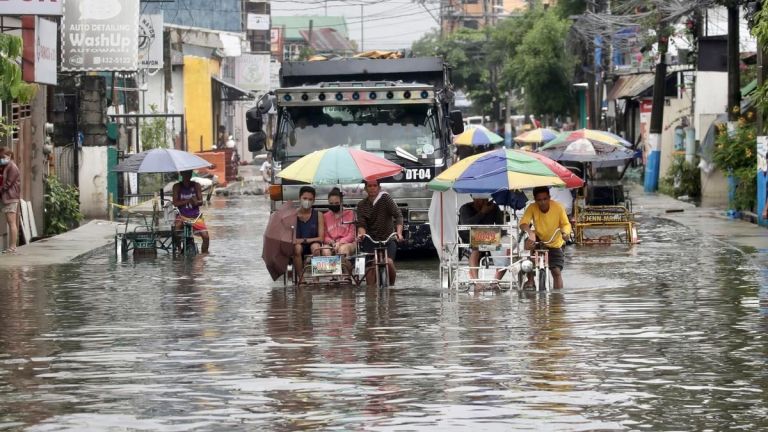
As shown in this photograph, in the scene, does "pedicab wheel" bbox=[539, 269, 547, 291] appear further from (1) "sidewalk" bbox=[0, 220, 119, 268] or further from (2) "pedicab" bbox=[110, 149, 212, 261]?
(1) "sidewalk" bbox=[0, 220, 119, 268]

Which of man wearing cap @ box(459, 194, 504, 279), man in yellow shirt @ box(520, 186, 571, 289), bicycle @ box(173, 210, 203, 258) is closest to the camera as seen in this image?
man in yellow shirt @ box(520, 186, 571, 289)

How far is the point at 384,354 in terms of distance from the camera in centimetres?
1330

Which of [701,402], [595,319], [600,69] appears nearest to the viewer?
[701,402]

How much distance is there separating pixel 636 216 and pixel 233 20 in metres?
44.5

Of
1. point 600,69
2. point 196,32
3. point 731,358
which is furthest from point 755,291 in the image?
point 196,32

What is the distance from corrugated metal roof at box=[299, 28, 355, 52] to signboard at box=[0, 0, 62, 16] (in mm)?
126683

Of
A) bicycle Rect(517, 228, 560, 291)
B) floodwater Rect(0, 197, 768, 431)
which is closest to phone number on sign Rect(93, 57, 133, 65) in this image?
floodwater Rect(0, 197, 768, 431)

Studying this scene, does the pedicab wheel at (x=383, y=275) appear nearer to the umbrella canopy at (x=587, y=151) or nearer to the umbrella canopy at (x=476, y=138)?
the umbrella canopy at (x=587, y=151)

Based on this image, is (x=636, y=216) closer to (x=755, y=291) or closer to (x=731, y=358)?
(x=755, y=291)

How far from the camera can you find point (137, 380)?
39.1 feet

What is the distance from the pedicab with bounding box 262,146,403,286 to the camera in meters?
19.9

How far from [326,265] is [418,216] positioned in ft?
12.2

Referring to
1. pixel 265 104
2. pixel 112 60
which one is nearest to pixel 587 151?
pixel 265 104

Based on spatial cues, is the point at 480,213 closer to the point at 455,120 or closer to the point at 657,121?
the point at 455,120
